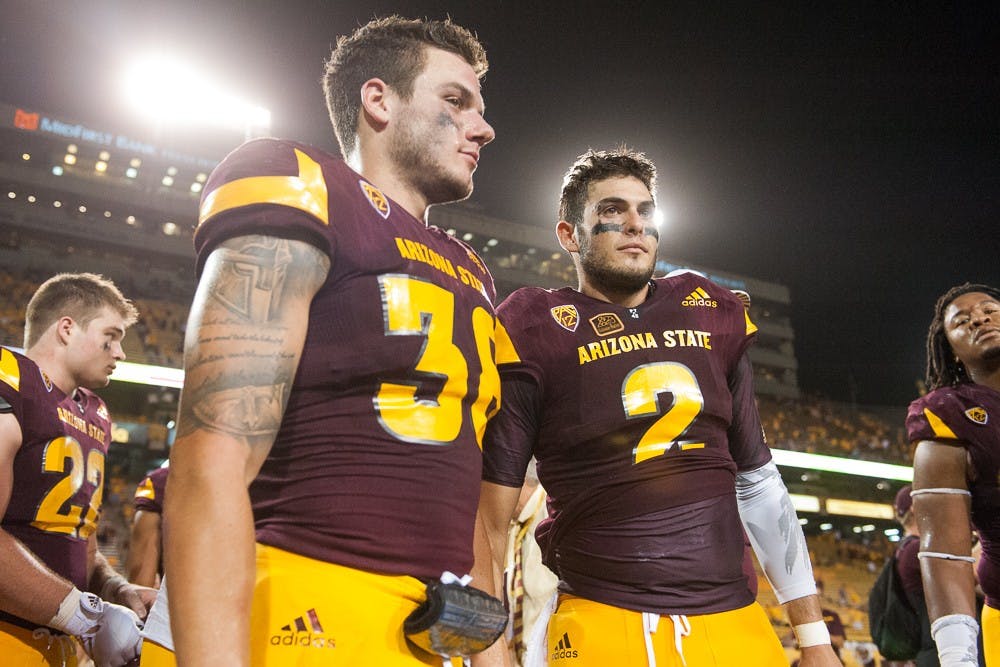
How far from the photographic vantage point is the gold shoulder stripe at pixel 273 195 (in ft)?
4.98

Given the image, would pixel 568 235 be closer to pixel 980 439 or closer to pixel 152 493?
pixel 980 439

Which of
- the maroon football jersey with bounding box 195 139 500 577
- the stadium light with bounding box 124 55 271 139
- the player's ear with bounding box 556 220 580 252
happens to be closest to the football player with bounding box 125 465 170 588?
the player's ear with bounding box 556 220 580 252

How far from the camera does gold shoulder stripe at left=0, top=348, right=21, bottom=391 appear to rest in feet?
10.7

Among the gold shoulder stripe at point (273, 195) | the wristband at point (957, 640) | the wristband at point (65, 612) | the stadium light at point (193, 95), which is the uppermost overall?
the stadium light at point (193, 95)

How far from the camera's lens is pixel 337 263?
1.63m

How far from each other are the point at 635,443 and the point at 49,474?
2.59 m

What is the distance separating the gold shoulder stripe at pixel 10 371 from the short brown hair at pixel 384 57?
1.99 meters

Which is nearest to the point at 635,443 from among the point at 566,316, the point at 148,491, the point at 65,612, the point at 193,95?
the point at 566,316

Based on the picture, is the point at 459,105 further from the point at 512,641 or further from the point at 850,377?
the point at 850,377

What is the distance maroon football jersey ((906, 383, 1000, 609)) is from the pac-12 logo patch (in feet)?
9.79

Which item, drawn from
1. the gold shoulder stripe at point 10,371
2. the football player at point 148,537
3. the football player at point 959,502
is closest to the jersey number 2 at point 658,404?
the football player at point 959,502

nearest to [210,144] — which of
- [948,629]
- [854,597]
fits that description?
[854,597]

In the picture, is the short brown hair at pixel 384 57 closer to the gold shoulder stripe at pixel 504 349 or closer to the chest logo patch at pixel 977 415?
the gold shoulder stripe at pixel 504 349

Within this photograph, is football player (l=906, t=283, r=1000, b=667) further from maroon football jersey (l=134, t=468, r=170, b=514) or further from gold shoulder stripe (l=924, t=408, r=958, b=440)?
maroon football jersey (l=134, t=468, r=170, b=514)
